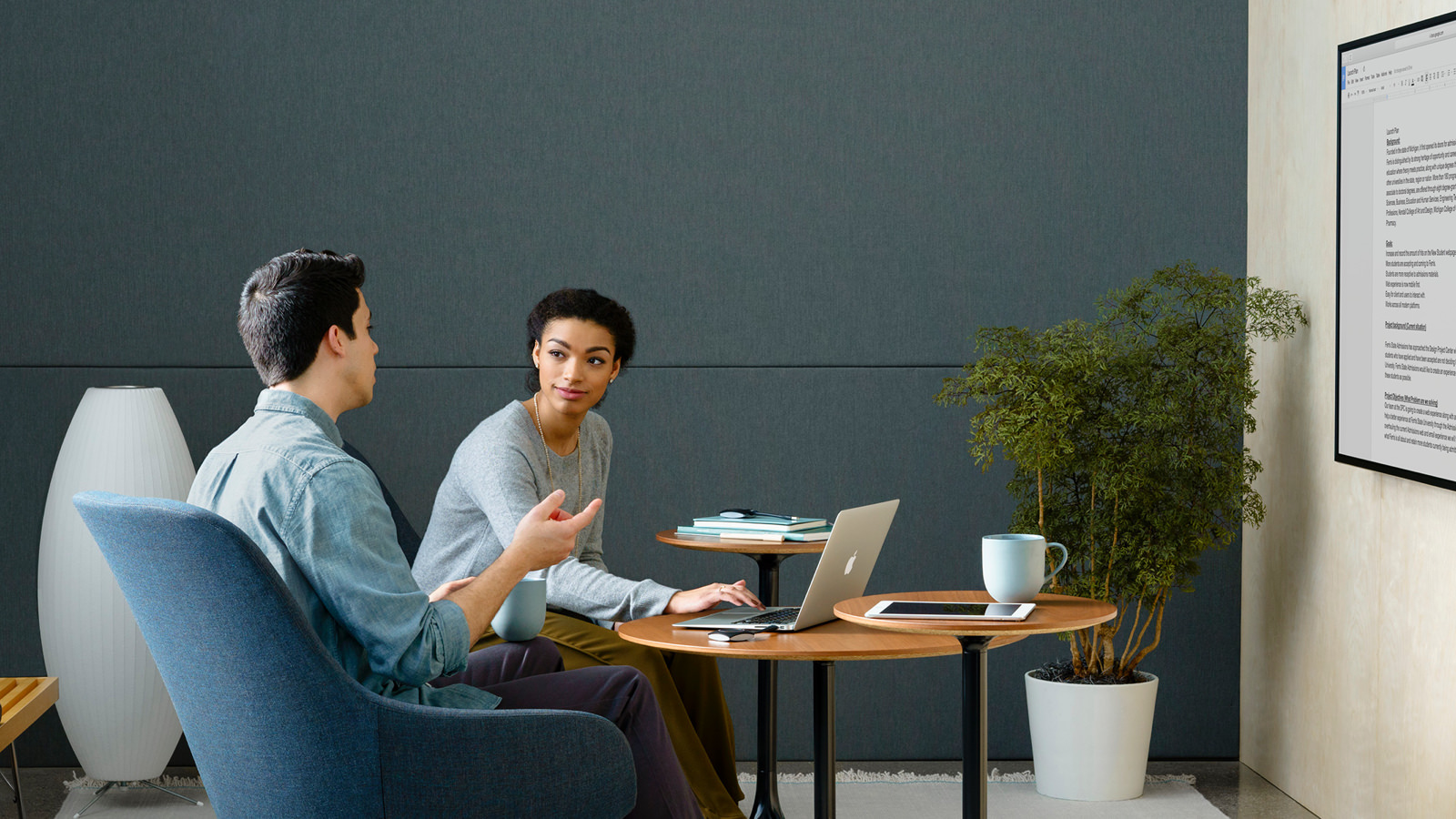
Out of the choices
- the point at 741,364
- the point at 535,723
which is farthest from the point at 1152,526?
the point at 535,723

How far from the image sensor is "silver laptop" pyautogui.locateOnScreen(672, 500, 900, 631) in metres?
2.29

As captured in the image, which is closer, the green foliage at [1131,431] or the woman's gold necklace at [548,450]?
the woman's gold necklace at [548,450]

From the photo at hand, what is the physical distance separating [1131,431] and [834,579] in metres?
1.66

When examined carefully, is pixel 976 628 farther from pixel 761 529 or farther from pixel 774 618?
pixel 761 529

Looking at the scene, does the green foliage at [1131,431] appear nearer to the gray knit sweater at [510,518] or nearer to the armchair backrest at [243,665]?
the gray knit sweater at [510,518]

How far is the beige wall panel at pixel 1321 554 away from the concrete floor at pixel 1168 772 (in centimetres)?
6

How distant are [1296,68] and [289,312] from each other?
9.88 ft

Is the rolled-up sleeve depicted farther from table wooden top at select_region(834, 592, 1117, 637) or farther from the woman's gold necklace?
the woman's gold necklace

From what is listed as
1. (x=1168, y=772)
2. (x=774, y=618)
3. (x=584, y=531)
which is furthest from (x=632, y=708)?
(x=1168, y=772)

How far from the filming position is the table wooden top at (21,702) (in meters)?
2.39

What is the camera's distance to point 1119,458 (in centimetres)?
356

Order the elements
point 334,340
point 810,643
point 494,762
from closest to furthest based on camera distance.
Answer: point 494,762, point 334,340, point 810,643

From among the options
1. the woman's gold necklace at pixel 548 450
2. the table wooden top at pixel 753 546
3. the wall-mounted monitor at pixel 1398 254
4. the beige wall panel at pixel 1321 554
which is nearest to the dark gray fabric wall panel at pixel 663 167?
the beige wall panel at pixel 1321 554

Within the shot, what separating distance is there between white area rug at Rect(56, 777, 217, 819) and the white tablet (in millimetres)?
2201
